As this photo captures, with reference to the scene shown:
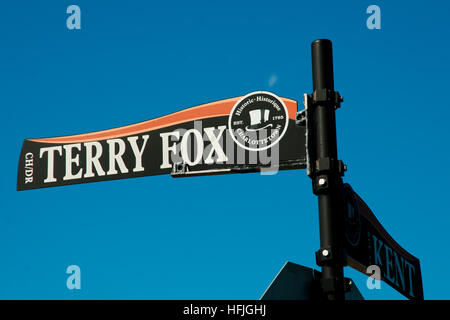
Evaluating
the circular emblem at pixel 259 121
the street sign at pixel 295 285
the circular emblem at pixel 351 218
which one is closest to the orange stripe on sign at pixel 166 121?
the circular emblem at pixel 259 121

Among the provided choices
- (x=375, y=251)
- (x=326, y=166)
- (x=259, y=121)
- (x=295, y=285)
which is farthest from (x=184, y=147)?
(x=375, y=251)

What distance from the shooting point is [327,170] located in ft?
16.1

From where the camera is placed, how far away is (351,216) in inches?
207

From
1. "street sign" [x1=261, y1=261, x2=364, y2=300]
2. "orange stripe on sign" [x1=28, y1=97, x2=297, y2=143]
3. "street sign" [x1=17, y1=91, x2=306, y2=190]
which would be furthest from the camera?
"orange stripe on sign" [x1=28, y1=97, x2=297, y2=143]

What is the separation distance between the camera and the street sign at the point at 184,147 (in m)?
5.38

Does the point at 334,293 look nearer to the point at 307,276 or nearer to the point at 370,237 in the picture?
the point at 307,276

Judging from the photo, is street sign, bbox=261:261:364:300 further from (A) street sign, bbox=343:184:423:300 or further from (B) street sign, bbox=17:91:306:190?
(B) street sign, bbox=17:91:306:190

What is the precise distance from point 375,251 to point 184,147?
5.81 feet

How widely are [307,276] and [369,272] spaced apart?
0.97 metres

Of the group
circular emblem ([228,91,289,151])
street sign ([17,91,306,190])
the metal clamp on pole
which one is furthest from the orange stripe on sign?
the metal clamp on pole

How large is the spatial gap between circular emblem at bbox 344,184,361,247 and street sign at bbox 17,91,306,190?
44 centimetres

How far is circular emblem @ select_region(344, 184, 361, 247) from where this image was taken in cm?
513

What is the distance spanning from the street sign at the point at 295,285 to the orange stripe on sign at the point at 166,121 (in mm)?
1643
